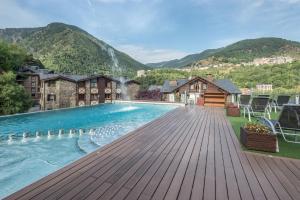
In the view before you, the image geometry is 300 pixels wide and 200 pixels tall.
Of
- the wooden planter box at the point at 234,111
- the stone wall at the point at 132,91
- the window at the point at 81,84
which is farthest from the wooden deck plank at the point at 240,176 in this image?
the stone wall at the point at 132,91

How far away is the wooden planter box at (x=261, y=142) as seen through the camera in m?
4.11

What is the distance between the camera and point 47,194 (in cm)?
236

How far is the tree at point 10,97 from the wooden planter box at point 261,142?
1844cm

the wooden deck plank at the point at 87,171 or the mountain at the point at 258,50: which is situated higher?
the mountain at the point at 258,50

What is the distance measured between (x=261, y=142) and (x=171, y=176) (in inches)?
93.6

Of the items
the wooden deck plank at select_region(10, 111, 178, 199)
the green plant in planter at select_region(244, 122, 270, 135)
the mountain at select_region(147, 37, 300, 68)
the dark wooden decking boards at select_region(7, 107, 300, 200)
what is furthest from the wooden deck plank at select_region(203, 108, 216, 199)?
the mountain at select_region(147, 37, 300, 68)

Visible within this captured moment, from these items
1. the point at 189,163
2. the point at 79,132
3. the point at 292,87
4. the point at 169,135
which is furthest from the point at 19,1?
the point at 292,87

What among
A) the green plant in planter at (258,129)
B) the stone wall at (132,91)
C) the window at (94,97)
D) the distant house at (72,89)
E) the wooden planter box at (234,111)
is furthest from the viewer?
the stone wall at (132,91)

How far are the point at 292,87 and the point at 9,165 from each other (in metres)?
36.3

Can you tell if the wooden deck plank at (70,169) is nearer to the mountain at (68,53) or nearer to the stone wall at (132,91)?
the stone wall at (132,91)

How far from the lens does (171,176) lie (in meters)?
2.92

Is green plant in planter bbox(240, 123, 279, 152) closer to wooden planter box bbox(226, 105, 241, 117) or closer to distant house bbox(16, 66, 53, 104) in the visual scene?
wooden planter box bbox(226, 105, 241, 117)

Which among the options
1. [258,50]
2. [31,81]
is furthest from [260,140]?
[258,50]

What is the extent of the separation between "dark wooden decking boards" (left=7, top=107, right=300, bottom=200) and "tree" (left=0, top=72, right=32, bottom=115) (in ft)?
53.2
